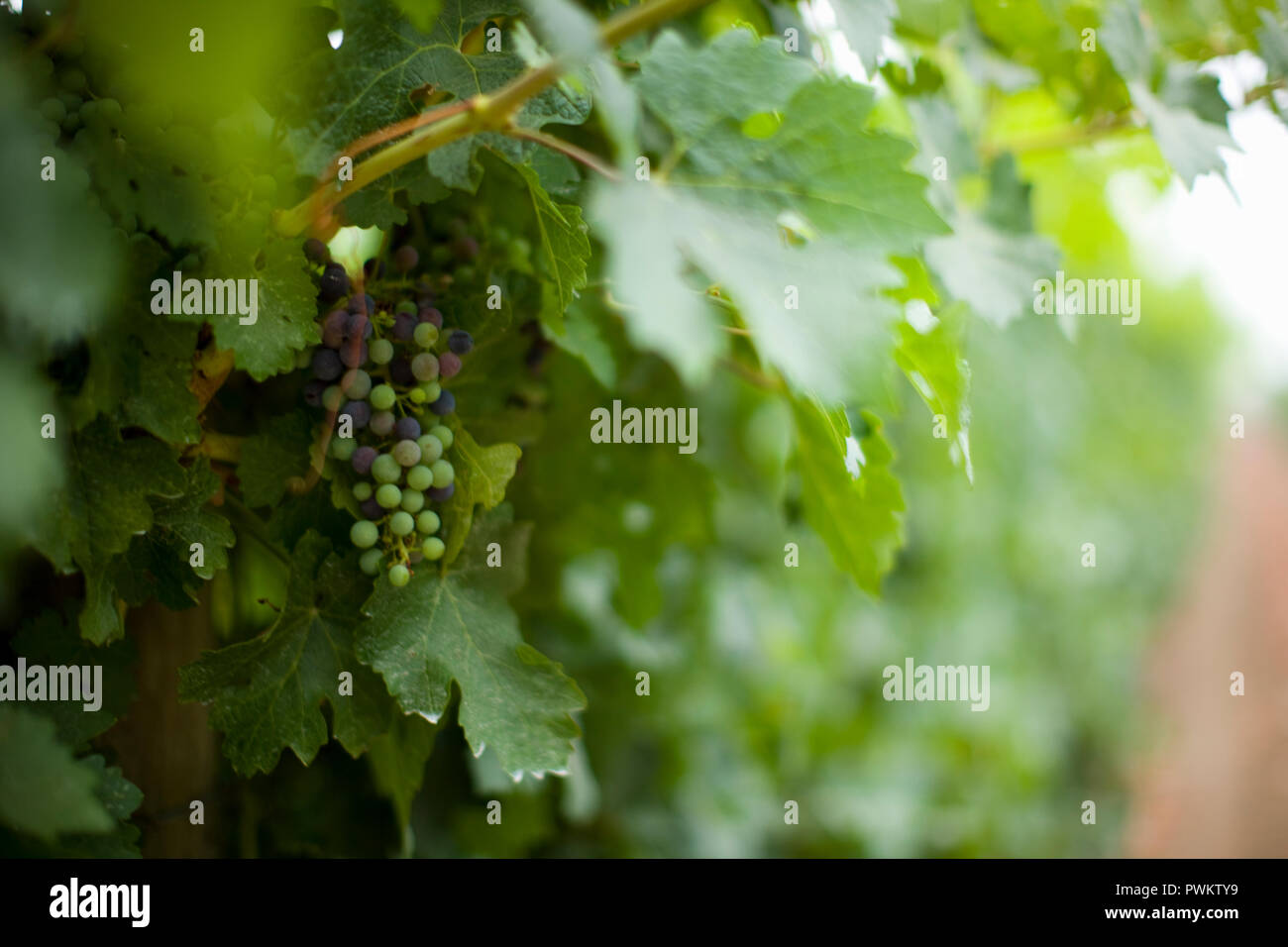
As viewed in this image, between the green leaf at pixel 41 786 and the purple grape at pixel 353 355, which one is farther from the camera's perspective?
the purple grape at pixel 353 355

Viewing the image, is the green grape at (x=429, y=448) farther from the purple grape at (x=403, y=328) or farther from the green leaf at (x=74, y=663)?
the green leaf at (x=74, y=663)

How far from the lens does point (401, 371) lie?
77cm

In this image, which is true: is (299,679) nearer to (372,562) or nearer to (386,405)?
(372,562)

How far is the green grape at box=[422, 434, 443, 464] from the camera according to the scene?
0.76 metres

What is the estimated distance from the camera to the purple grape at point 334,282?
75 cm

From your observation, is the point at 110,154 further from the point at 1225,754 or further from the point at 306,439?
the point at 1225,754

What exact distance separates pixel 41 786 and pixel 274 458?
29cm

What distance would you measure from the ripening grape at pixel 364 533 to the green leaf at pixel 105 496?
0.14m

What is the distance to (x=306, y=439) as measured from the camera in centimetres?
77

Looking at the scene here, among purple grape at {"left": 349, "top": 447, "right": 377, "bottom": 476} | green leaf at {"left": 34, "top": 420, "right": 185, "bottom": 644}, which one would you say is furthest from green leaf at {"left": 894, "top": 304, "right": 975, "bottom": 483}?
green leaf at {"left": 34, "top": 420, "right": 185, "bottom": 644}
